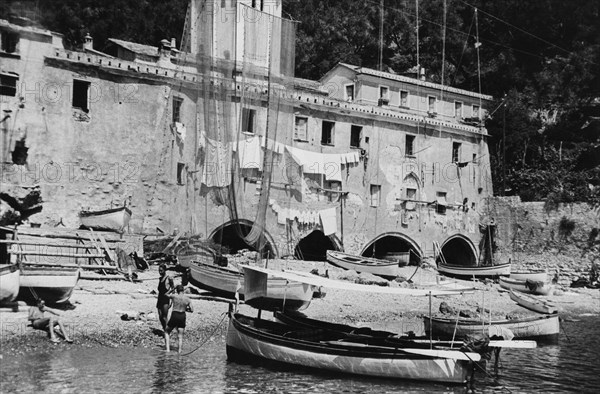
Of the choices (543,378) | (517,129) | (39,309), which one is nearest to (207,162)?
(39,309)

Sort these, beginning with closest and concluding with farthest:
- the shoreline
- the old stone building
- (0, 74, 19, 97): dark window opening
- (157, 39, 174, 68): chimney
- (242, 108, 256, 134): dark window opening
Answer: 1. the shoreline
2. (0, 74, 19, 97): dark window opening
3. the old stone building
4. (242, 108, 256, 134): dark window opening
5. (157, 39, 174, 68): chimney

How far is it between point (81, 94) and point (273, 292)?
46.8ft

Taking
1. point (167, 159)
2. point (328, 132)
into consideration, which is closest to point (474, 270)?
point (328, 132)

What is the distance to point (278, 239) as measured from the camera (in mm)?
36906

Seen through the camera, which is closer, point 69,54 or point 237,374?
point 237,374

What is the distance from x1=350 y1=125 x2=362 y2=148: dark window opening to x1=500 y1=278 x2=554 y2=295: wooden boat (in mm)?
10394

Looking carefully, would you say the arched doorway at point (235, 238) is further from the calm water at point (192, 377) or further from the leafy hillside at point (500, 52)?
the leafy hillside at point (500, 52)

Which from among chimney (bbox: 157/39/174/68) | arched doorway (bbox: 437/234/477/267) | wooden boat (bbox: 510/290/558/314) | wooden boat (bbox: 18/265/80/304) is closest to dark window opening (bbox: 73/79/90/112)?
chimney (bbox: 157/39/174/68)

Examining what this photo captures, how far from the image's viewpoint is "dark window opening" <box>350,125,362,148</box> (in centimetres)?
4006

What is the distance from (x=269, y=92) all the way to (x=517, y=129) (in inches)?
938

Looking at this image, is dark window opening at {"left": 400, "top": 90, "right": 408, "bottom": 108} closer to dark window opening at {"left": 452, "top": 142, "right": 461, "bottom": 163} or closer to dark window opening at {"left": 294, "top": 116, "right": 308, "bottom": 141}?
dark window opening at {"left": 452, "top": 142, "right": 461, "bottom": 163}

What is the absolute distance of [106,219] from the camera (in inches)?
1187

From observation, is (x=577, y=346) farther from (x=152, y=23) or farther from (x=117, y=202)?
(x=152, y=23)

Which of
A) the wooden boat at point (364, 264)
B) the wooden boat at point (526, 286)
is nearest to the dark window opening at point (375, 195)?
the wooden boat at point (364, 264)
